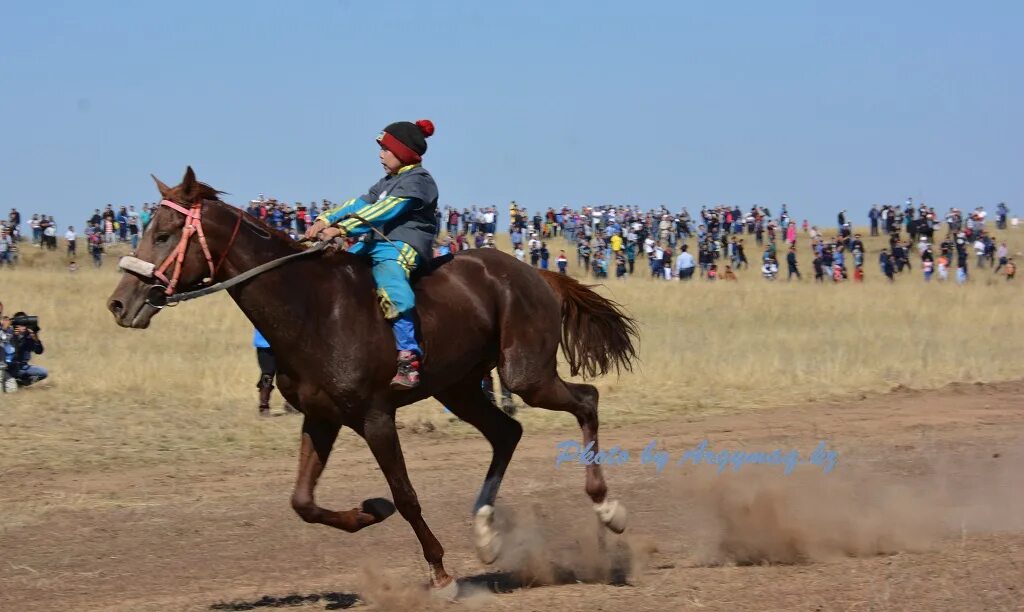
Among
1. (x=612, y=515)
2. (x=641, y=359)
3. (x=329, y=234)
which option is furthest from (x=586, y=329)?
(x=641, y=359)

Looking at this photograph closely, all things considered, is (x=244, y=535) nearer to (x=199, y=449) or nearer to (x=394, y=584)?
(x=394, y=584)

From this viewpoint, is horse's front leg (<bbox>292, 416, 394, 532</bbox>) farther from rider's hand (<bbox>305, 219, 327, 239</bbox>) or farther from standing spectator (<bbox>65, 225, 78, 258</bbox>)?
standing spectator (<bbox>65, 225, 78, 258</bbox>)

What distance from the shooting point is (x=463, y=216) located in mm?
49938

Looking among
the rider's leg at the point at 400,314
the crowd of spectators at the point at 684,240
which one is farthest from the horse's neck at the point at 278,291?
the crowd of spectators at the point at 684,240

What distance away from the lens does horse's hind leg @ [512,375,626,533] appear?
8.12 meters

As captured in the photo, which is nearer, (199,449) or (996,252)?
(199,449)

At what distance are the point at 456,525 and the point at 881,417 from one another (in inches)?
303

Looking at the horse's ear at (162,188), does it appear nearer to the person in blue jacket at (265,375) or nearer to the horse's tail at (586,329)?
the horse's tail at (586,329)

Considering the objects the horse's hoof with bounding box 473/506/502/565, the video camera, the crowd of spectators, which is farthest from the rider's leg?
the crowd of spectators

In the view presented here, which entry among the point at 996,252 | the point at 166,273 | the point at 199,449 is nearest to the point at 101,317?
the point at 199,449

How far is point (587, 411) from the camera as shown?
849 centimetres

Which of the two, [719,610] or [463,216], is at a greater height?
[463,216]

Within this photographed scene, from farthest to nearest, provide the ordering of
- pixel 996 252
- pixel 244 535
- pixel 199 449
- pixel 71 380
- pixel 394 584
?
pixel 996 252, pixel 71 380, pixel 199 449, pixel 244 535, pixel 394 584

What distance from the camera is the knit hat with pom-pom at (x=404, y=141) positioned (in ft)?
25.3
